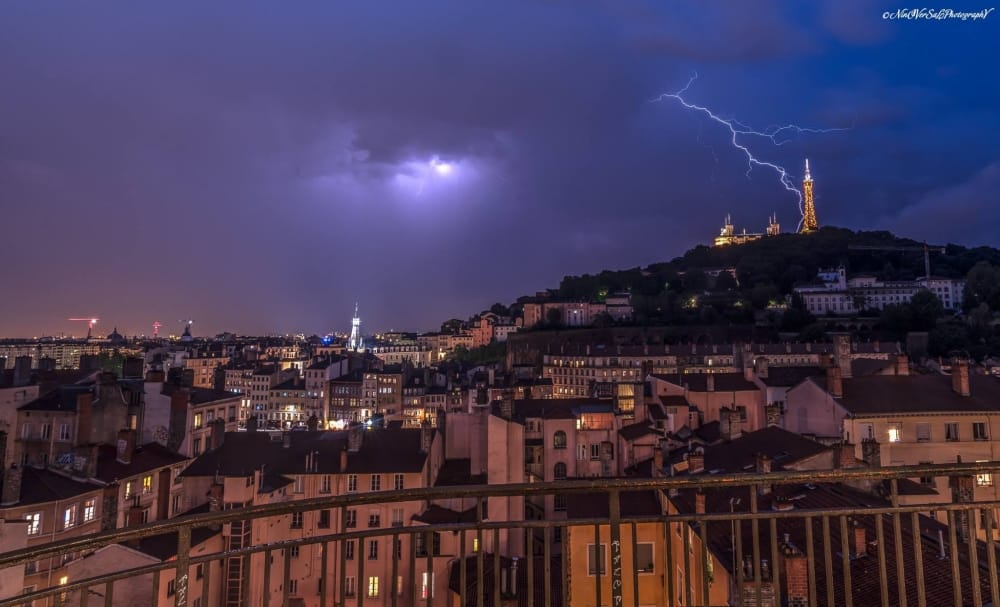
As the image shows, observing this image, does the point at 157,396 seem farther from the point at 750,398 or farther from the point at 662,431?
the point at 750,398

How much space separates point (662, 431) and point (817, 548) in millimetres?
16260

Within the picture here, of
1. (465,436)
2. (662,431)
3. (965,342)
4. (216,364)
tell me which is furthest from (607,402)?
(216,364)

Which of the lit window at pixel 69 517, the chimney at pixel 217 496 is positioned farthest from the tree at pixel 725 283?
the lit window at pixel 69 517

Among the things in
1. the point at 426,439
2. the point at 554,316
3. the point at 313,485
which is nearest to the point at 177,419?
the point at 313,485

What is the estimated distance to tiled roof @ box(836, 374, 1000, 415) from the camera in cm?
2542

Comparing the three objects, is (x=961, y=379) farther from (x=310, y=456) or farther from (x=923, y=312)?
(x=923, y=312)

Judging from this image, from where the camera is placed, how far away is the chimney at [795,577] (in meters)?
9.21

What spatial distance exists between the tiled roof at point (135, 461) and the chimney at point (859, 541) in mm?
24397

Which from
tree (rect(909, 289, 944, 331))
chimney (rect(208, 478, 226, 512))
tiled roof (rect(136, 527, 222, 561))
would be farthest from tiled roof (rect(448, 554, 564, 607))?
tree (rect(909, 289, 944, 331))

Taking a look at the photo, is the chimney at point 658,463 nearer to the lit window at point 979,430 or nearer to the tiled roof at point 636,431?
the tiled roof at point 636,431

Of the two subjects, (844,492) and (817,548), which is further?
(844,492)

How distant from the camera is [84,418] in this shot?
26.4 m

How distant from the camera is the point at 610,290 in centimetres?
14525

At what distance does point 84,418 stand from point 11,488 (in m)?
8.37
